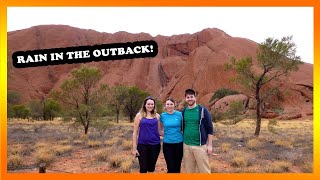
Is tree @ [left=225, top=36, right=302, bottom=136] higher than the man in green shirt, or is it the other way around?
tree @ [left=225, top=36, right=302, bottom=136]

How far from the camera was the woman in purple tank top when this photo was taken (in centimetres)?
636

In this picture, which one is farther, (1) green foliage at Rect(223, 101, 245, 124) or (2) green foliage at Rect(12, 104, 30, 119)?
(2) green foliage at Rect(12, 104, 30, 119)

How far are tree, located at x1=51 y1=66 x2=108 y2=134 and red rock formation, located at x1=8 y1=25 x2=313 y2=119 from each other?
45.8 metres

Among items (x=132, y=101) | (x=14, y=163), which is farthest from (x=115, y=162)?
(x=132, y=101)

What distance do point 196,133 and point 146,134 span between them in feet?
3.04

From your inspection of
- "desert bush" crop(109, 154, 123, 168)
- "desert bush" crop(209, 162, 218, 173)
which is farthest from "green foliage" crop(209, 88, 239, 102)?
"desert bush" crop(109, 154, 123, 168)

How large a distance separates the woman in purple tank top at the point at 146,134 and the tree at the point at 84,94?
14.7 metres

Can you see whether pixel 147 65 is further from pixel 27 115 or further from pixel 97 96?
pixel 97 96

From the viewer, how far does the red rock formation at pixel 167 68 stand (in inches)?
2798

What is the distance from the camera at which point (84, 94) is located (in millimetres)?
21250

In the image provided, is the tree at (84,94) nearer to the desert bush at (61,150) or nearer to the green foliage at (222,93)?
the desert bush at (61,150)

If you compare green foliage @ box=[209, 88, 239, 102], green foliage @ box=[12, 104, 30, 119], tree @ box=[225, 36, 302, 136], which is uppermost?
tree @ box=[225, 36, 302, 136]

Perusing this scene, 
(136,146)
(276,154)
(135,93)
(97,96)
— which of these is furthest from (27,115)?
(136,146)

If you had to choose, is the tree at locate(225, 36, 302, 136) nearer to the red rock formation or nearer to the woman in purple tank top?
the woman in purple tank top
